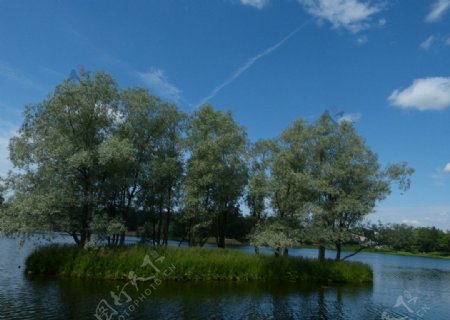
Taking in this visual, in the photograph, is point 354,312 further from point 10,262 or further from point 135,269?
point 10,262

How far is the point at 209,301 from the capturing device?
84.2ft

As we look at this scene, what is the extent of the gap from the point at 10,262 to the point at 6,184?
1006cm

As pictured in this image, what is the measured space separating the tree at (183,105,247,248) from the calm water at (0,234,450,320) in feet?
30.1

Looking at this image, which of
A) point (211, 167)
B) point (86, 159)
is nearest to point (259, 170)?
point (211, 167)

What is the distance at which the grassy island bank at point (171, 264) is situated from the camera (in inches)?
1247
